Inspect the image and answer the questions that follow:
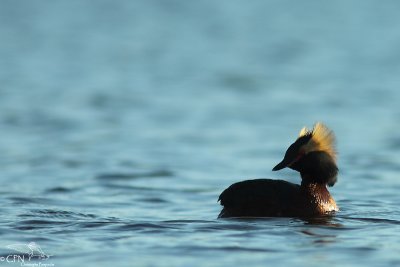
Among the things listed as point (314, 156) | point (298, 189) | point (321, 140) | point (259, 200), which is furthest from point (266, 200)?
point (321, 140)

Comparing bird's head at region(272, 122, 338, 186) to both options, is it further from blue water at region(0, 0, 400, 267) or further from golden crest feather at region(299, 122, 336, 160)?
blue water at region(0, 0, 400, 267)

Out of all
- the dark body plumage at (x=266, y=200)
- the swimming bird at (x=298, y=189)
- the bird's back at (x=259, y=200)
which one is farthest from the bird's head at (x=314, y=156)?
the bird's back at (x=259, y=200)

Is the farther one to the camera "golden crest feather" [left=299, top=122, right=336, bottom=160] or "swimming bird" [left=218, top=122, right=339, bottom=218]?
"golden crest feather" [left=299, top=122, right=336, bottom=160]

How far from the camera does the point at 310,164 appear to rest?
45.1 feet

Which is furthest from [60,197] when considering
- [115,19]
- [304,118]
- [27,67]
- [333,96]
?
[115,19]

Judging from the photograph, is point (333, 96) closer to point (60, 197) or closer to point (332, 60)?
point (332, 60)

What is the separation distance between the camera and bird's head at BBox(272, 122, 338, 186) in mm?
13656

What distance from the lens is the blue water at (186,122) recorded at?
478 inches

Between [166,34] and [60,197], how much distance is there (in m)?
26.5

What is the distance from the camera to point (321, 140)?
13781 mm

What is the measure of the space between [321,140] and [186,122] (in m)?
11.3

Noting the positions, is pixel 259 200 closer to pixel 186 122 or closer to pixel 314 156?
pixel 314 156

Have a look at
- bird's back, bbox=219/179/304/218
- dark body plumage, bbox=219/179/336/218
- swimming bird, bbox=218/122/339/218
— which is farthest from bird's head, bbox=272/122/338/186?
bird's back, bbox=219/179/304/218

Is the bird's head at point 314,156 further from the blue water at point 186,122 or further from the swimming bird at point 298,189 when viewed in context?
the blue water at point 186,122
